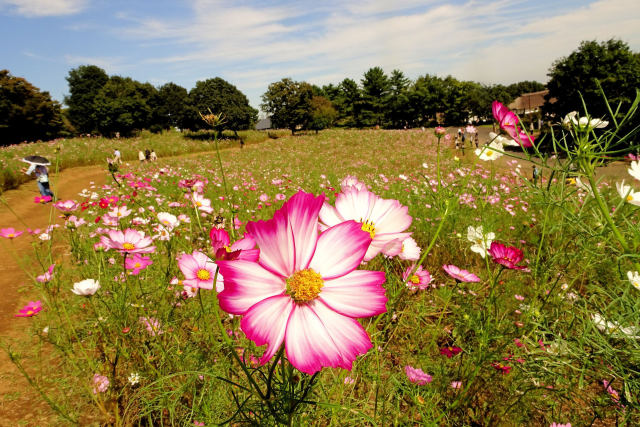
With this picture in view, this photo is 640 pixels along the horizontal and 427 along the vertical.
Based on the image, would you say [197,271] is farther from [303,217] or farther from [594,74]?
[594,74]

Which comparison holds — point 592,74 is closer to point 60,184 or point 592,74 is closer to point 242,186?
point 242,186

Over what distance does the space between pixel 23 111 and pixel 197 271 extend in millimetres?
30297

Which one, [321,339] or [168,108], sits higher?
[168,108]

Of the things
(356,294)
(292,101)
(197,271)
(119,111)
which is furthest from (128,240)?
(119,111)

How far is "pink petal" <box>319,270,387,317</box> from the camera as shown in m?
0.52

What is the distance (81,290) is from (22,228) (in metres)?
5.93

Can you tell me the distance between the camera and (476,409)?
5.38ft

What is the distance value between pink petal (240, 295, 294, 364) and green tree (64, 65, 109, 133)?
145 ft

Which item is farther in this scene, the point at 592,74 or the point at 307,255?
the point at 592,74

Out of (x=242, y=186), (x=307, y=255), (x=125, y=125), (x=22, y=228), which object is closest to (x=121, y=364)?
(x=307, y=255)

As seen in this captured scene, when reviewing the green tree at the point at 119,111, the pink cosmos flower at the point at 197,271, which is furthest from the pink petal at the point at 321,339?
the green tree at the point at 119,111

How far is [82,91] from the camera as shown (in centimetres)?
3891

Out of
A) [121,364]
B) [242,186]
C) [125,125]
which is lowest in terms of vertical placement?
[121,364]

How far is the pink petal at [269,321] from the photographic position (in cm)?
47
